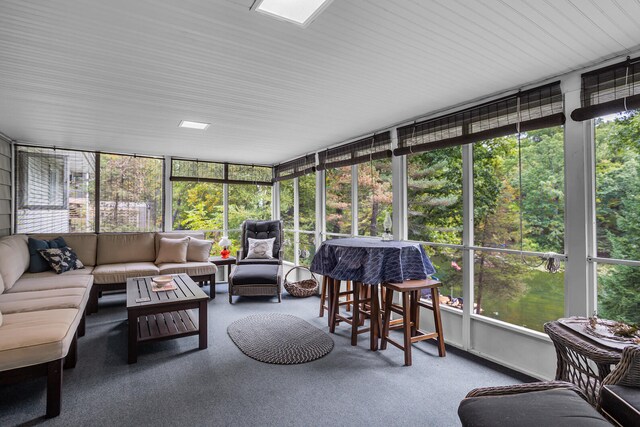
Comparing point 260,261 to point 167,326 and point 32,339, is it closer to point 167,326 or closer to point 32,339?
point 167,326

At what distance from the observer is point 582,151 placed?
237 cm

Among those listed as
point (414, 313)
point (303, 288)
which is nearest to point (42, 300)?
point (303, 288)

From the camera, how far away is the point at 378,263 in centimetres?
290

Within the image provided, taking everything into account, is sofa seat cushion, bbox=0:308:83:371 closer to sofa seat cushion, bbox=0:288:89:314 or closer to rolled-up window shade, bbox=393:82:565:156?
sofa seat cushion, bbox=0:288:89:314

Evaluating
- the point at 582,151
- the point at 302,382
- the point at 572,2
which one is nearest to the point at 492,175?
the point at 582,151

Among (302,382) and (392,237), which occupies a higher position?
(392,237)

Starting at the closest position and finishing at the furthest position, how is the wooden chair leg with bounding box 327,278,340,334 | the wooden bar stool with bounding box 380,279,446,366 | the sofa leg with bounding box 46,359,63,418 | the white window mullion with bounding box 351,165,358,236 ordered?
1. the sofa leg with bounding box 46,359,63,418
2. the wooden bar stool with bounding box 380,279,446,366
3. the wooden chair leg with bounding box 327,278,340,334
4. the white window mullion with bounding box 351,165,358,236

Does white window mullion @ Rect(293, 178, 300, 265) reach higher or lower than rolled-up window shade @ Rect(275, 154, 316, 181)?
lower

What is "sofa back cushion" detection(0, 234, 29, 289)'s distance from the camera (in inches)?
125

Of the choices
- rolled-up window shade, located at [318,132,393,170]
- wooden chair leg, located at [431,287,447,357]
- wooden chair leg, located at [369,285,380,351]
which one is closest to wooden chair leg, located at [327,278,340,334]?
wooden chair leg, located at [369,285,380,351]

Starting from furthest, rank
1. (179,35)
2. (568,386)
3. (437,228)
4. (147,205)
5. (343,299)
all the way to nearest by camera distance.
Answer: (147,205), (343,299), (437,228), (179,35), (568,386)

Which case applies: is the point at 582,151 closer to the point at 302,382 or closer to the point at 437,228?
the point at 437,228

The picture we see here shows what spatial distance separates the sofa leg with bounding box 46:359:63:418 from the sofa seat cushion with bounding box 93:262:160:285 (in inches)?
93.0

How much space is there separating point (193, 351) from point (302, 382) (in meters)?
1.18
